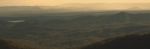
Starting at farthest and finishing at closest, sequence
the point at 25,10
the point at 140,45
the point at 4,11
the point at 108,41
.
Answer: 1. the point at 25,10
2. the point at 4,11
3. the point at 108,41
4. the point at 140,45

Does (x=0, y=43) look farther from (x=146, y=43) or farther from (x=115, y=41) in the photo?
(x=146, y=43)

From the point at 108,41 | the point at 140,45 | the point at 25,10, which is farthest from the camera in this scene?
the point at 25,10

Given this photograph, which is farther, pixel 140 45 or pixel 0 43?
pixel 0 43

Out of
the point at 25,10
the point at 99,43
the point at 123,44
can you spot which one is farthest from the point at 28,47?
the point at 25,10

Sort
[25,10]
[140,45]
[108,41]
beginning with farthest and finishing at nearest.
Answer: [25,10] → [108,41] → [140,45]

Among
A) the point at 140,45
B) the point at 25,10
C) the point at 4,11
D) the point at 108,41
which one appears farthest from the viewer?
the point at 25,10

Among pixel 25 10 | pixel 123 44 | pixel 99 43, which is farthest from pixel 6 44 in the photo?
pixel 25 10

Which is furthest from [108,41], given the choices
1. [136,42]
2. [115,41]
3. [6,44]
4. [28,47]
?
[6,44]

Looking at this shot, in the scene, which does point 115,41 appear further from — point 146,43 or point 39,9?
point 39,9

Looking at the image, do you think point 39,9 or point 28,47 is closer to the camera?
point 28,47
